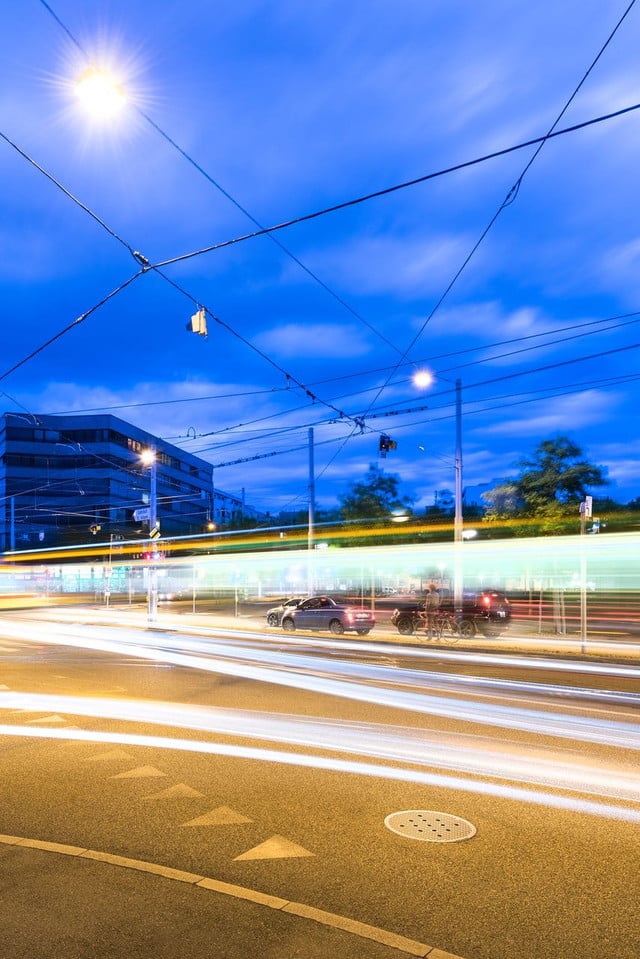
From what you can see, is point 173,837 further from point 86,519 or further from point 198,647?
point 86,519

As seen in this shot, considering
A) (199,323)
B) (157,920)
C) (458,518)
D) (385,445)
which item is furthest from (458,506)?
(157,920)

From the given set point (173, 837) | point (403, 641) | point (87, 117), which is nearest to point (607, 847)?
point (173, 837)

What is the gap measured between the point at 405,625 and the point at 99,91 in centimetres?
2026

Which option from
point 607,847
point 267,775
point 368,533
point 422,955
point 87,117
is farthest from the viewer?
point 368,533

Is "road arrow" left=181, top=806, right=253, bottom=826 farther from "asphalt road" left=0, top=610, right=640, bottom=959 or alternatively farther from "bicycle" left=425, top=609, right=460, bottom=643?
"bicycle" left=425, top=609, right=460, bottom=643

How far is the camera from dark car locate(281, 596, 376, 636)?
83.6 feet

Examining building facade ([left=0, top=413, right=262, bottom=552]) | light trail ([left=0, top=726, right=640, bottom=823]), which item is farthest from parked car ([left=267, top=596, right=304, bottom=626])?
building facade ([left=0, top=413, right=262, bottom=552])

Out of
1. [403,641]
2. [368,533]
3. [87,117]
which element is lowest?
[403,641]

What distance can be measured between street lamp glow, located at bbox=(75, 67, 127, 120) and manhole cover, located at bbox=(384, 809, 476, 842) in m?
9.52

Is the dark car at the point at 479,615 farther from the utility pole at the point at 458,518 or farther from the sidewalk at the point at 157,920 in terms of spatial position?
the sidewalk at the point at 157,920

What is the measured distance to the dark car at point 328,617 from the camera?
25.5 m

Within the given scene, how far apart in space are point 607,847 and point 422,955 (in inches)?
79.1

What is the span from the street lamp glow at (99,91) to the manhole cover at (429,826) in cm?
952

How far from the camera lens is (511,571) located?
32.9 m
